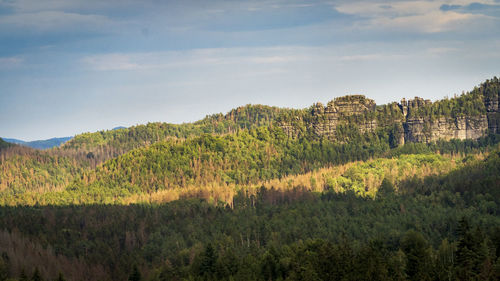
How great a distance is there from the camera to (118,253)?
593 ft

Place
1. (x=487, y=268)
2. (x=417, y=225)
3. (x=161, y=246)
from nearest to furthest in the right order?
(x=487, y=268), (x=417, y=225), (x=161, y=246)

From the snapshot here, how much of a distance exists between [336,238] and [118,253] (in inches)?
2932

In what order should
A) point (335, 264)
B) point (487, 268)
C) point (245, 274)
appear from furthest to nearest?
point (245, 274) < point (335, 264) < point (487, 268)

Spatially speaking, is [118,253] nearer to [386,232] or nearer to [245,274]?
[245,274]

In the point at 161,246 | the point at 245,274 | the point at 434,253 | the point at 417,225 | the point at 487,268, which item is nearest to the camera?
the point at 487,268

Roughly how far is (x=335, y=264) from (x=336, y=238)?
5341 centimetres

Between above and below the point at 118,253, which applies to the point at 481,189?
above

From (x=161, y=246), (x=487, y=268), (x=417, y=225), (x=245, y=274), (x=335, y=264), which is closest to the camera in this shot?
(x=487, y=268)

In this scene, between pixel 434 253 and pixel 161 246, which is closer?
pixel 434 253

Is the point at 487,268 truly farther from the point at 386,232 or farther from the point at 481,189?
the point at 481,189

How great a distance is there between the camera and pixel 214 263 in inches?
5231

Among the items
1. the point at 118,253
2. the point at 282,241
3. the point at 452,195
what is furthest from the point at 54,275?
the point at 452,195

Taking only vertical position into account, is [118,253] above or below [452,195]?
below

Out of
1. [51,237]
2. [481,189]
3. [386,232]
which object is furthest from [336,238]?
[51,237]
